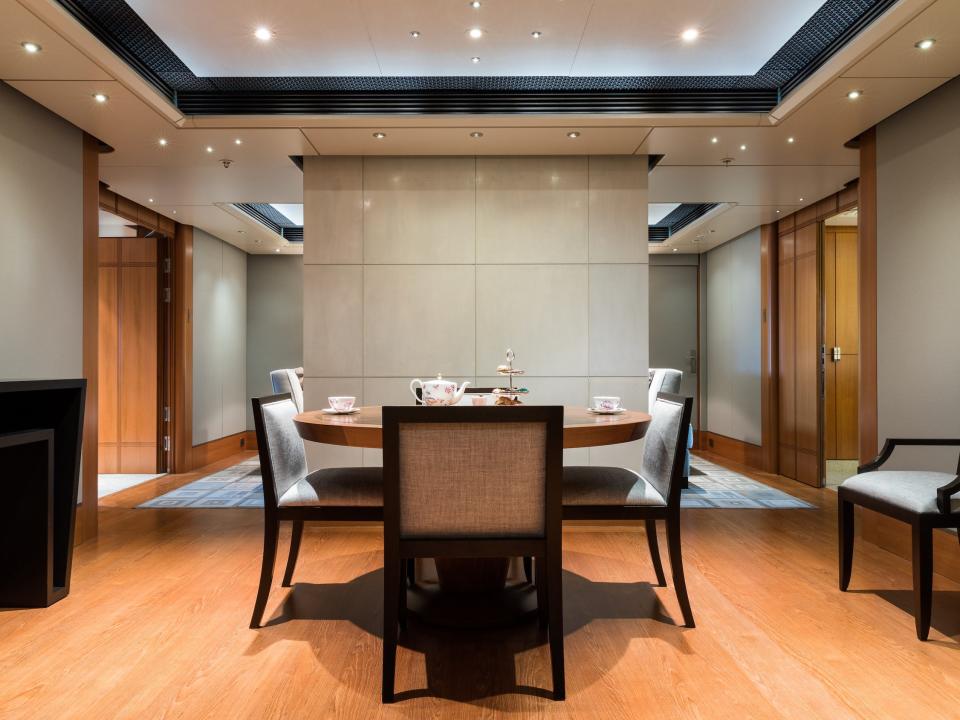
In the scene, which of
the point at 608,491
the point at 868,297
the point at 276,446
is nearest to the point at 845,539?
the point at 608,491

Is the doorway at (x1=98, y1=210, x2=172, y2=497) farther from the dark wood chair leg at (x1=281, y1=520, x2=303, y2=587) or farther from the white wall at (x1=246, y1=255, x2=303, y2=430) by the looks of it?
the dark wood chair leg at (x1=281, y1=520, x2=303, y2=587)

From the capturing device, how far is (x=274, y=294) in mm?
7699

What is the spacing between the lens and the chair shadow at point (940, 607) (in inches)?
92.9

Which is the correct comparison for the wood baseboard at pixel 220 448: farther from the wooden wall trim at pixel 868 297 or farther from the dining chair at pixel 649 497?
the wooden wall trim at pixel 868 297

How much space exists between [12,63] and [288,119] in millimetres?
1270

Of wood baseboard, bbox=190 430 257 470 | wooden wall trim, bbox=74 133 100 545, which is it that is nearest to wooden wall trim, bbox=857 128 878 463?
wooden wall trim, bbox=74 133 100 545

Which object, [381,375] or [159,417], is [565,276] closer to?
[381,375]

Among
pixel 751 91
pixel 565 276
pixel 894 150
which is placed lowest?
pixel 565 276

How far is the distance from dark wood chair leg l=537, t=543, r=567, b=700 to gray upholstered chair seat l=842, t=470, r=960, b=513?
1.55 meters

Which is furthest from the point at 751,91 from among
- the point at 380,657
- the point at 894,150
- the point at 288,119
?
the point at 380,657

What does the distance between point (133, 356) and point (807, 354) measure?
6.45m

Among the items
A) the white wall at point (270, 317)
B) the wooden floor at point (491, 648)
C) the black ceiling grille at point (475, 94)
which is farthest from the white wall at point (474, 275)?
the white wall at point (270, 317)

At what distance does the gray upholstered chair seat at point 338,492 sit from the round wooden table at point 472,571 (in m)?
0.27

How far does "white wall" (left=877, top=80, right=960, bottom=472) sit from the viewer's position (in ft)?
9.92
